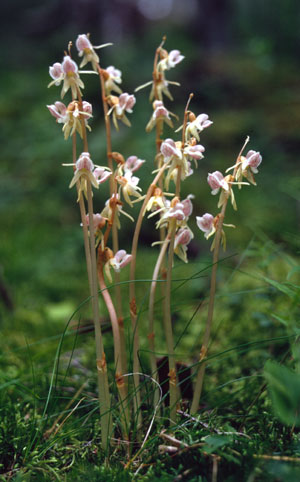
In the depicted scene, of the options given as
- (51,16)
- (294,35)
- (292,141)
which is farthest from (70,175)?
(51,16)

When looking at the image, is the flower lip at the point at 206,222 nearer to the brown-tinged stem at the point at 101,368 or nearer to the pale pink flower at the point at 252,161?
the pale pink flower at the point at 252,161

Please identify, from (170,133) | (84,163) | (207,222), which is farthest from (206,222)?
(170,133)

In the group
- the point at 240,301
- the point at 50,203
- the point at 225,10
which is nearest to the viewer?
the point at 240,301

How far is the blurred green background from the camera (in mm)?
2881

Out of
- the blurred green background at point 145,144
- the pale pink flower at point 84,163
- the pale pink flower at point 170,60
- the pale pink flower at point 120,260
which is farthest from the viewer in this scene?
the blurred green background at point 145,144

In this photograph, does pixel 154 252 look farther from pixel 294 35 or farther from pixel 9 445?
pixel 294 35

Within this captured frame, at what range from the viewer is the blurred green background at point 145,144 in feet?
9.45

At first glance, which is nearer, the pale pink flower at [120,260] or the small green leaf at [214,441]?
the small green leaf at [214,441]

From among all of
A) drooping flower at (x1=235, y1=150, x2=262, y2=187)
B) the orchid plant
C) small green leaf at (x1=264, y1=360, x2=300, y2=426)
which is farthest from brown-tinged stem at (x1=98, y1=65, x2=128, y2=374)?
small green leaf at (x1=264, y1=360, x2=300, y2=426)

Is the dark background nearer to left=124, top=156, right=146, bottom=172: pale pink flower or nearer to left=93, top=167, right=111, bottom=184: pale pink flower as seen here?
left=124, top=156, right=146, bottom=172: pale pink flower

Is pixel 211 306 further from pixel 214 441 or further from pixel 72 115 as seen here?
pixel 72 115

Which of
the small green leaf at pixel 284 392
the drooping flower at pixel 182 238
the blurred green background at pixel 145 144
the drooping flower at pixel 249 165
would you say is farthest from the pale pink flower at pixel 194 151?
the blurred green background at pixel 145 144

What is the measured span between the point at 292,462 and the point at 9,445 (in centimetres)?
77

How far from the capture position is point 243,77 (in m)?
5.38
